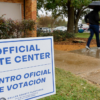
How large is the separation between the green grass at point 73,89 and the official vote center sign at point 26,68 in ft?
3.05

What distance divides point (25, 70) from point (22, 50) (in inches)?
9.8

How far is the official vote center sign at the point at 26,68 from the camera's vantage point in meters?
1.85

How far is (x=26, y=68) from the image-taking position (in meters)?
1.99

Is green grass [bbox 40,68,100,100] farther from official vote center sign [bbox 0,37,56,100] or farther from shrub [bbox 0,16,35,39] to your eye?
shrub [bbox 0,16,35,39]

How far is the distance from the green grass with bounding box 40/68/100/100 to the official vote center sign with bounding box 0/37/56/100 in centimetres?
93

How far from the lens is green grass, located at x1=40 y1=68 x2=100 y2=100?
9.86 feet

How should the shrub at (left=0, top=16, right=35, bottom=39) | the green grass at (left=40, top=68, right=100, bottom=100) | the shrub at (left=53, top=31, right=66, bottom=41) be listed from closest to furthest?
1. the green grass at (left=40, top=68, right=100, bottom=100)
2. the shrub at (left=0, top=16, right=35, bottom=39)
3. the shrub at (left=53, top=31, right=66, bottom=41)

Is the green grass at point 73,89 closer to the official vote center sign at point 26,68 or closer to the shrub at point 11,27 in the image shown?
the official vote center sign at point 26,68

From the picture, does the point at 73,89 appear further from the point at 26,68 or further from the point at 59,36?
the point at 59,36

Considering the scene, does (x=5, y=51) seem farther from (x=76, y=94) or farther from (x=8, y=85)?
(x=76, y=94)

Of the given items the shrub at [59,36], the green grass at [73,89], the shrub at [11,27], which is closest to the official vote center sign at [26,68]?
the green grass at [73,89]

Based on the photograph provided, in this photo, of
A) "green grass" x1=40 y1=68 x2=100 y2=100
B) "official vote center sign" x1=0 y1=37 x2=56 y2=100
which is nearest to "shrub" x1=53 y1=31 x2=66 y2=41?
"green grass" x1=40 y1=68 x2=100 y2=100

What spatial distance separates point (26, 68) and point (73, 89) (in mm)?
1606

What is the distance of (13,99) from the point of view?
1.89 meters
